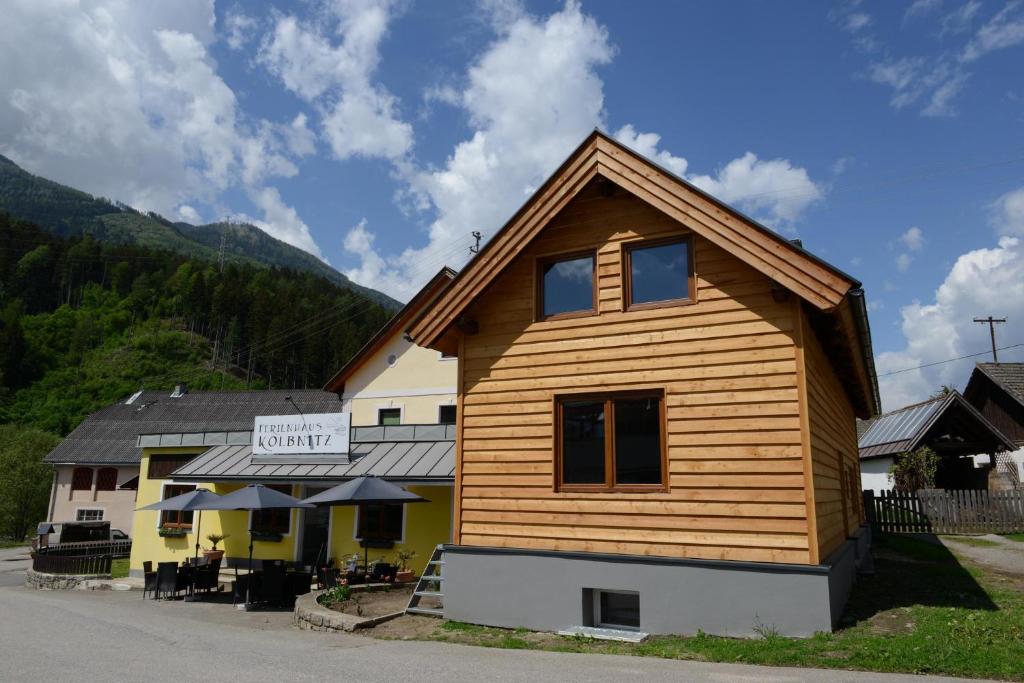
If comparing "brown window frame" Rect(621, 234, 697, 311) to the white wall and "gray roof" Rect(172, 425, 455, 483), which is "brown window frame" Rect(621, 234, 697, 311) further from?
the white wall

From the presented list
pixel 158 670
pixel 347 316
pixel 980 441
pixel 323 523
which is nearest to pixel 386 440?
pixel 323 523

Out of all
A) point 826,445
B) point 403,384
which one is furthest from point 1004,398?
point 826,445

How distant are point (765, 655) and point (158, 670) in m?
6.85

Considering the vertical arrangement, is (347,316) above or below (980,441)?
above

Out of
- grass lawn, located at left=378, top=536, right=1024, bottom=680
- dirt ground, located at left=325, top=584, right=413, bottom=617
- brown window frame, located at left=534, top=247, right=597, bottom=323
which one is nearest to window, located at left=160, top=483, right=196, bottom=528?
dirt ground, located at left=325, top=584, right=413, bottom=617

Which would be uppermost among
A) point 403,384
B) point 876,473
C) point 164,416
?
point 164,416

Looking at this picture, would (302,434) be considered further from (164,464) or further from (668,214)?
(668,214)

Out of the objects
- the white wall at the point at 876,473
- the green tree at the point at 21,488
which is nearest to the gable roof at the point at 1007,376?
the white wall at the point at 876,473

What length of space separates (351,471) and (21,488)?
3760 centimetres

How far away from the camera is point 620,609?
32.4 ft

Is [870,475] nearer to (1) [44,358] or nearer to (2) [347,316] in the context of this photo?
(2) [347,316]

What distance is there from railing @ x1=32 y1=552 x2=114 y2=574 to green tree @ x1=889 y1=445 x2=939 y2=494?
2729cm

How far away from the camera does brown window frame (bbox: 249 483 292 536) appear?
19.5 m

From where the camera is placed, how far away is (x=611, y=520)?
956 centimetres
